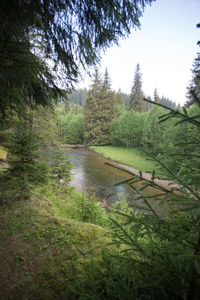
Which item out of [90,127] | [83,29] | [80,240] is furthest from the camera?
[90,127]

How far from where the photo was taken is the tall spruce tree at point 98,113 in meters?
37.0

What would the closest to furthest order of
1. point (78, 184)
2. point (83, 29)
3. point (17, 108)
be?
point (83, 29) → point (17, 108) → point (78, 184)

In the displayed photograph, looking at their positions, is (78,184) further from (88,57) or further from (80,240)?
(88,57)

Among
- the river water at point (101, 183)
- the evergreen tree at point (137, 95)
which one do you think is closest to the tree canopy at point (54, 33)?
the river water at point (101, 183)

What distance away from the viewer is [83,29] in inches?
91.7

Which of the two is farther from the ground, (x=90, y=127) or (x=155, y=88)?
(x=155, y=88)

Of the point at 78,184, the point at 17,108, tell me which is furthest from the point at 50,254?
the point at 78,184

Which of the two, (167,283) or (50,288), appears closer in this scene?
(167,283)

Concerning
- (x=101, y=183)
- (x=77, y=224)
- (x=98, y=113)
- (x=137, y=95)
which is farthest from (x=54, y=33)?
(x=137, y=95)

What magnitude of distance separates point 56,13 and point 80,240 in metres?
3.67

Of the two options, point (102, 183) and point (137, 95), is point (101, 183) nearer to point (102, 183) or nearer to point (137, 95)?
point (102, 183)

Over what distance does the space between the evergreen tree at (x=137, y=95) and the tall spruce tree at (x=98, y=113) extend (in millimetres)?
7380

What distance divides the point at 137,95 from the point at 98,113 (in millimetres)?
13315

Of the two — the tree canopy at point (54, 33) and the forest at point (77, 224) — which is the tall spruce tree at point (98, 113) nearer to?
the forest at point (77, 224)
